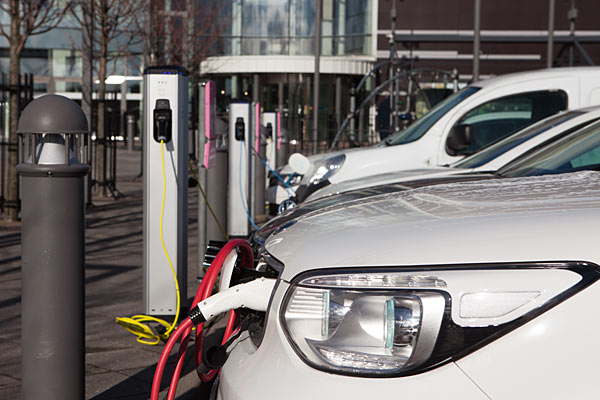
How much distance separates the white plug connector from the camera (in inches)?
90.0

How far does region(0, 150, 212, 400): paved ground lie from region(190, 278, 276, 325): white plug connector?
600 mm

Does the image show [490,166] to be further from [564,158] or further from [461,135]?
[461,135]

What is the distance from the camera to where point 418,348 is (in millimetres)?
1865

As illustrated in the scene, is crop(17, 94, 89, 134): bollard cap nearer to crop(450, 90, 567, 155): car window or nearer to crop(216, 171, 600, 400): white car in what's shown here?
crop(216, 171, 600, 400): white car

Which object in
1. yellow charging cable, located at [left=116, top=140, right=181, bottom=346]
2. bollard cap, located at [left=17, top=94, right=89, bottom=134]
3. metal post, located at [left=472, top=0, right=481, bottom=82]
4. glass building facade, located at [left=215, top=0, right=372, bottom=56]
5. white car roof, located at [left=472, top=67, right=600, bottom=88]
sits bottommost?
yellow charging cable, located at [left=116, top=140, right=181, bottom=346]

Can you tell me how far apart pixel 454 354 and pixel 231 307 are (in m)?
0.74

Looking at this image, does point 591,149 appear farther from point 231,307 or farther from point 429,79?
point 429,79

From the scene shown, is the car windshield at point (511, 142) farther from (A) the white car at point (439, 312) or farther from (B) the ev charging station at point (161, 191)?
(A) the white car at point (439, 312)

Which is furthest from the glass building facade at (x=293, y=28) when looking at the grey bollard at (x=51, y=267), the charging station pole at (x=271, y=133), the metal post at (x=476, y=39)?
the grey bollard at (x=51, y=267)

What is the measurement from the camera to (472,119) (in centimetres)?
932

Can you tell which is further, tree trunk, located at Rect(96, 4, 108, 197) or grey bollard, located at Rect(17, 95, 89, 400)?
tree trunk, located at Rect(96, 4, 108, 197)

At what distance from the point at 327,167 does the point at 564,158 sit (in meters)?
3.65

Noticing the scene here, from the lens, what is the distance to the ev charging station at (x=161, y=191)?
543 centimetres

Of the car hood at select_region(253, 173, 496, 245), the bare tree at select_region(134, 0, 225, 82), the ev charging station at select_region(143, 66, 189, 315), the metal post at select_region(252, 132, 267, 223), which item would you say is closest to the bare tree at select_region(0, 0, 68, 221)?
the metal post at select_region(252, 132, 267, 223)
